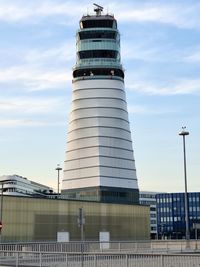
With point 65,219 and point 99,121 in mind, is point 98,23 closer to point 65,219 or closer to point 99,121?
point 99,121

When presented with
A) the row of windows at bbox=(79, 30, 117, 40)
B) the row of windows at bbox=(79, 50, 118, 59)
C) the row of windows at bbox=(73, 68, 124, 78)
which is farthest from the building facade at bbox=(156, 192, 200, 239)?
the row of windows at bbox=(79, 30, 117, 40)

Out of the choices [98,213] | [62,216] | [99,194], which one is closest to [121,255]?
[62,216]

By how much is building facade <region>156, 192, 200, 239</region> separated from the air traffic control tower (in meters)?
47.8

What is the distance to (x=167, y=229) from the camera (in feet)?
604

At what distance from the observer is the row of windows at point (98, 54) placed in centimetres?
14051

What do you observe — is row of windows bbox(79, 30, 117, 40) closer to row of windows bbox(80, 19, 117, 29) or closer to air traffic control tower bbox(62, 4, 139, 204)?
air traffic control tower bbox(62, 4, 139, 204)

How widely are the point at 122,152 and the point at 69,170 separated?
15791mm

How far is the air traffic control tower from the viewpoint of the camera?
137000 mm

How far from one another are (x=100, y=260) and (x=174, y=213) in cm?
16192

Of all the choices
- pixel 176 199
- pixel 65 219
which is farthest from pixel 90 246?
pixel 176 199

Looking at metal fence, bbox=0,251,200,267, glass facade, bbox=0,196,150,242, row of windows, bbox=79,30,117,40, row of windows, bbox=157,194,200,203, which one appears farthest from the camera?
row of windows, bbox=157,194,200,203

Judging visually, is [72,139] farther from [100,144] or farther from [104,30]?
[104,30]

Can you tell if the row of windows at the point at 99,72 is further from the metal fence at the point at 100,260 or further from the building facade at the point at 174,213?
the metal fence at the point at 100,260

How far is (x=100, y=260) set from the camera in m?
26.2
